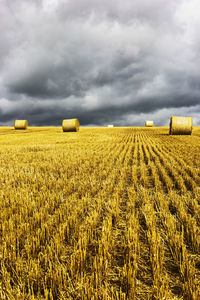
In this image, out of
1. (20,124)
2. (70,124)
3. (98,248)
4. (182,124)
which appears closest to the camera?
(98,248)

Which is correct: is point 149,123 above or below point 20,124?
above

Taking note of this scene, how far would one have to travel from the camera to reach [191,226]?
2953mm

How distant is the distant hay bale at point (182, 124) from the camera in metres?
21.5

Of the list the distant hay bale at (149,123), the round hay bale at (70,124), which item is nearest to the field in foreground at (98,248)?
the round hay bale at (70,124)

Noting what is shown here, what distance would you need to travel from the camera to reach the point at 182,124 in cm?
2181

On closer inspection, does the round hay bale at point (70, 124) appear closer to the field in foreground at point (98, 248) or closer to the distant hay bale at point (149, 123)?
the field in foreground at point (98, 248)

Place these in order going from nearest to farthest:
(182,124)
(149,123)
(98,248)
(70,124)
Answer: (98,248) → (182,124) → (70,124) → (149,123)

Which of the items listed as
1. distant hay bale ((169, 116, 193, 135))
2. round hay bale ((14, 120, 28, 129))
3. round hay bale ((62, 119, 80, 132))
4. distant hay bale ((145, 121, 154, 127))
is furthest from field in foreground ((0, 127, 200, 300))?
distant hay bale ((145, 121, 154, 127))

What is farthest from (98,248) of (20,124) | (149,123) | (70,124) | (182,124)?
(149,123)

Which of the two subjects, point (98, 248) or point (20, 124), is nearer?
point (98, 248)

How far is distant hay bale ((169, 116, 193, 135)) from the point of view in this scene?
847 inches

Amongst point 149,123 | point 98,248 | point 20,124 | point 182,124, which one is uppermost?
point 149,123

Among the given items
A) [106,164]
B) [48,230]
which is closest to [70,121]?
[106,164]

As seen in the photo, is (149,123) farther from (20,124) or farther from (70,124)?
(20,124)
